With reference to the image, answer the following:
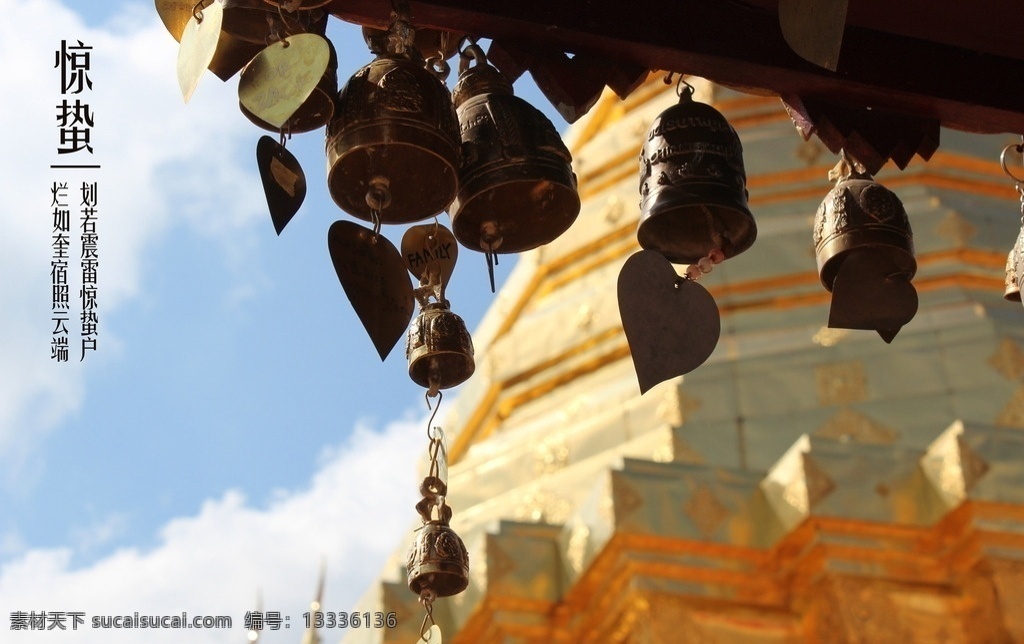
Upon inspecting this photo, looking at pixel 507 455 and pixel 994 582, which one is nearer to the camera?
pixel 994 582

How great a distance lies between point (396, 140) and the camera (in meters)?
2.77

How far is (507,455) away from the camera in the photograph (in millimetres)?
10633

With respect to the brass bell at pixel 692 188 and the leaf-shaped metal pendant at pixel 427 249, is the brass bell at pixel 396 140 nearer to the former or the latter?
the leaf-shaped metal pendant at pixel 427 249

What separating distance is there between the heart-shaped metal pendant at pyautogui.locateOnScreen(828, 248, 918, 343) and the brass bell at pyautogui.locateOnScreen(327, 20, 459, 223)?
861 mm

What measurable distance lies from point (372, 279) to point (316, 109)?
29 cm

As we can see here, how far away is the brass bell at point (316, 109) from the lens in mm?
2814

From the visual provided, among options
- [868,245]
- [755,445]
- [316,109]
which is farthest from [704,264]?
[755,445]

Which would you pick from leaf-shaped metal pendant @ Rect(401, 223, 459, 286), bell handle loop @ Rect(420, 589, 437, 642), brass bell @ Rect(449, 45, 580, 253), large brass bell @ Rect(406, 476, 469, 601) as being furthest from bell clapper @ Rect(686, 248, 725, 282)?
bell handle loop @ Rect(420, 589, 437, 642)

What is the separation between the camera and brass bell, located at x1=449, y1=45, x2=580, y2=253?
2967mm

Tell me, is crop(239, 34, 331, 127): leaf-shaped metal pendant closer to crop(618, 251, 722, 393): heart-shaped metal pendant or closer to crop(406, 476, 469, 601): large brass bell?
crop(618, 251, 722, 393): heart-shaped metal pendant

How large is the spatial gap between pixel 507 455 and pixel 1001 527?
344 centimetres

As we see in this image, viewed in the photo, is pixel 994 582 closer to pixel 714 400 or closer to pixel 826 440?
pixel 826 440

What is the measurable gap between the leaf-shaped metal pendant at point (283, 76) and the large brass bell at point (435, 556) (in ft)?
3.06

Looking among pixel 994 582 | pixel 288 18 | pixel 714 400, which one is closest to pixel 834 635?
pixel 994 582
